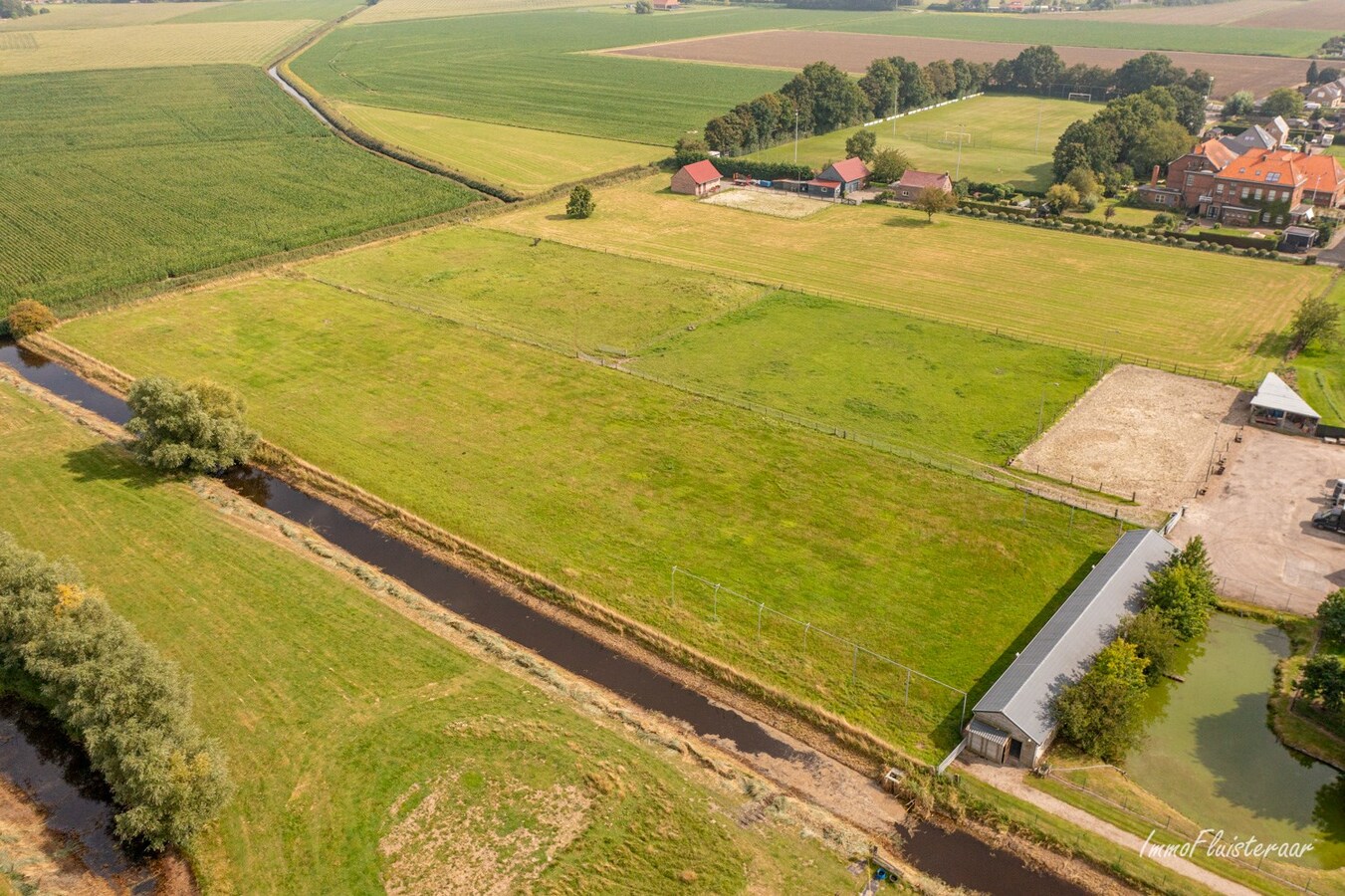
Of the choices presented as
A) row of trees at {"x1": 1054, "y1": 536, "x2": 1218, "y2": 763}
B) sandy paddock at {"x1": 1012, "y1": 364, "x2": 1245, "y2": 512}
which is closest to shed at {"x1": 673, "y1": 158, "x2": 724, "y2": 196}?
sandy paddock at {"x1": 1012, "y1": 364, "x2": 1245, "y2": 512}

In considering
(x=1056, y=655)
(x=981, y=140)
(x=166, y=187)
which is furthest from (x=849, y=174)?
(x=1056, y=655)

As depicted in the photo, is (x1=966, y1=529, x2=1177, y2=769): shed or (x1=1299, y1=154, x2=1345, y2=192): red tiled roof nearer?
(x1=966, y1=529, x2=1177, y2=769): shed

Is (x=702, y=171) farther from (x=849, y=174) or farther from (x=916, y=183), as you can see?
(x=916, y=183)

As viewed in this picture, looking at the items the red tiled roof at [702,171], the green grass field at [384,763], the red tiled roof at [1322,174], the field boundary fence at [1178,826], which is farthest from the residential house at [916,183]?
the green grass field at [384,763]

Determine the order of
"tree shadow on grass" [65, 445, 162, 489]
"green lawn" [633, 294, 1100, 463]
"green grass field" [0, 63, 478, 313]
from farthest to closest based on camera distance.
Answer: "green grass field" [0, 63, 478, 313] < "green lawn" [633, 294, 1100, 463] < "tree shadow on grass" [65, 445, 162, 489]

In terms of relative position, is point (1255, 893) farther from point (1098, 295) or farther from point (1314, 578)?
point (1098, 295)

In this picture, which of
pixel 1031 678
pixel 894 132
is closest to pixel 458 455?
pixel 1031 678

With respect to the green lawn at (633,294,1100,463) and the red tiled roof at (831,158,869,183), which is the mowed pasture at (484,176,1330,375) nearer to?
the green lawn at (633,294,1100,463)

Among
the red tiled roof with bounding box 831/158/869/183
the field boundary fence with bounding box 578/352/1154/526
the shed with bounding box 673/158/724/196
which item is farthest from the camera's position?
the shed with bounding box 673/158/724/196
